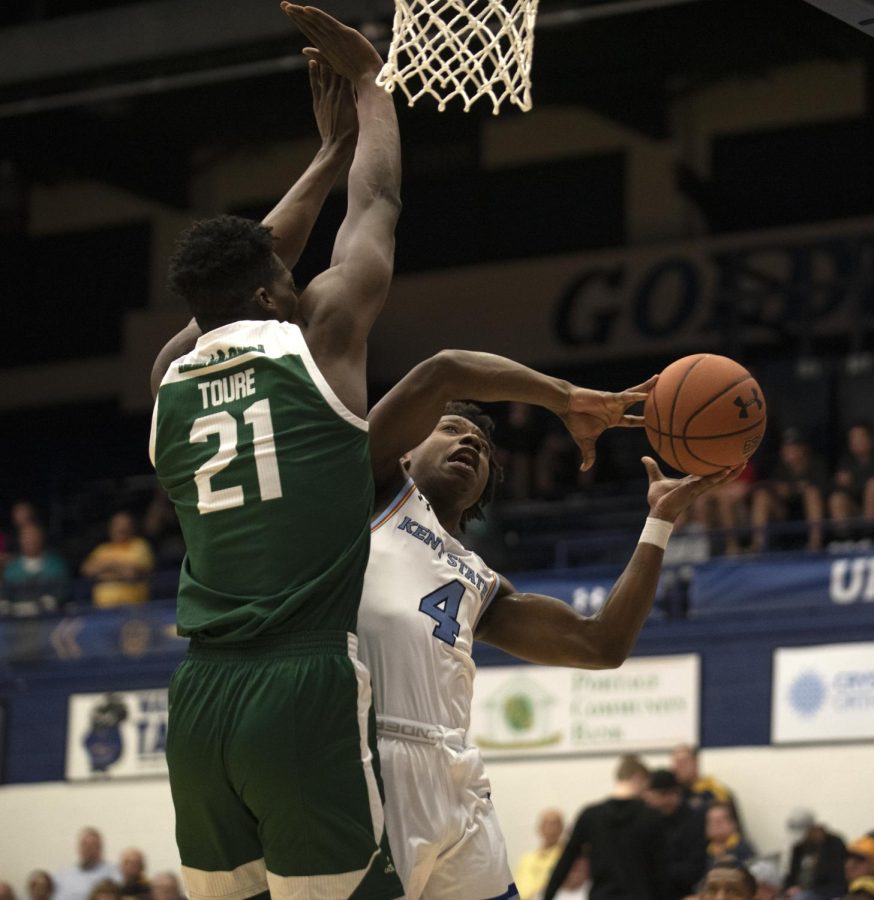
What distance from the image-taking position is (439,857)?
431 cm

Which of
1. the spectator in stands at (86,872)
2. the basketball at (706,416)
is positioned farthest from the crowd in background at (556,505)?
the basketball at (706,416)

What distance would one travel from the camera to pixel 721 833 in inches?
415

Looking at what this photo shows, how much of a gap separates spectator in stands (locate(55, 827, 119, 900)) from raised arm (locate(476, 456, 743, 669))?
8806 mm

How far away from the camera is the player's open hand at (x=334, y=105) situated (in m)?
4.72

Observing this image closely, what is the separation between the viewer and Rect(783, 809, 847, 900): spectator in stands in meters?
9.77

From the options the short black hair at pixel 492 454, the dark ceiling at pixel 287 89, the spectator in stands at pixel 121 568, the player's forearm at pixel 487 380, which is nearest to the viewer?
the player's forearm at pixel 487 380

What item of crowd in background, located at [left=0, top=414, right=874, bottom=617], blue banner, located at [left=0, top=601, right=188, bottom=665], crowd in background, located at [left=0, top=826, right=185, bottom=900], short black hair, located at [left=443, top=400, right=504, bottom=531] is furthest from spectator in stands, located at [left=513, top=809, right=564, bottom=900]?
short black hair, located at [left=443, top=400, right=504, bottom=531]

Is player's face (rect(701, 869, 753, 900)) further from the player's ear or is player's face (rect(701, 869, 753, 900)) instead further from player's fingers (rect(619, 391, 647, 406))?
the player's ear

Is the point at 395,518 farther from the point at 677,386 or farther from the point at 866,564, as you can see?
the point at 866,564

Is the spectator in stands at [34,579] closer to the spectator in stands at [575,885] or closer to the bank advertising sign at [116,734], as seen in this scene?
the bank advertising sign at [116,734]

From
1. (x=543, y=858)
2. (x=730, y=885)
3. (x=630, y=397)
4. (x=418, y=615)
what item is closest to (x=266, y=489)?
(x=418, y=615)

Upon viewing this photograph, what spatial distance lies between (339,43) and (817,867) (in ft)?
22.8

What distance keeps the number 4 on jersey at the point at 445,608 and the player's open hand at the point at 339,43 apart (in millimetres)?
1344

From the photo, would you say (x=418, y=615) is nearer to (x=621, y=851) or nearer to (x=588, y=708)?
(x=621, y=851)
